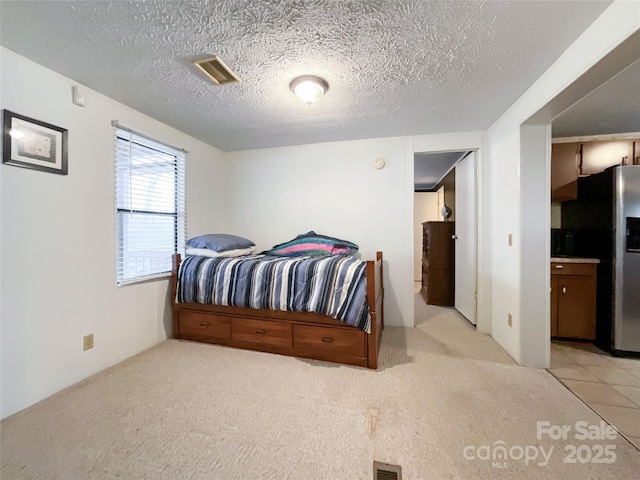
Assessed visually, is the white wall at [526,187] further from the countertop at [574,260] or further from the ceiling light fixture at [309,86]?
the ceiling light fixture at [309,86]

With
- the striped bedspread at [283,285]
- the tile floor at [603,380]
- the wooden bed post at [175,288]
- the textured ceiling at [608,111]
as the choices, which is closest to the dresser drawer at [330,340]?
the striped bedspread at [283,285]

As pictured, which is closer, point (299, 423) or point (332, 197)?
point (299, 423)

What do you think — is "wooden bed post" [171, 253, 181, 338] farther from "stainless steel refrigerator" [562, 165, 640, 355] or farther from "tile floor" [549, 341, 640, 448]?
"stainless steel refrigerator" [562, 165, 640, 355]

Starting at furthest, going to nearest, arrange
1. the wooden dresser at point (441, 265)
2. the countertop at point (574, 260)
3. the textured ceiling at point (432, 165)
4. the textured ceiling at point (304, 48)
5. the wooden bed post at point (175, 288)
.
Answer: the wooden dresser at point (441, 265)
the textured ceiling at point (432, 165)
the wooden bed post at point (175, 288)
the countertop at point (574, 260)
the textured ceiling at point (304, 48)

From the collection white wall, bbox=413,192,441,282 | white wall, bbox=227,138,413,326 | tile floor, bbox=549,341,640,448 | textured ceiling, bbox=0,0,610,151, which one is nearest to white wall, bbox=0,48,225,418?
textured ceiling, bbox=0,0,610,151

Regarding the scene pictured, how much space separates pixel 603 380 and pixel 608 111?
89.7 inches

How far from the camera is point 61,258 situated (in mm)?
1725

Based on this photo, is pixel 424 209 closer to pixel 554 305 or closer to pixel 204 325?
pixel 554 305

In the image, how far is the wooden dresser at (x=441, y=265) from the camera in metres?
3.85

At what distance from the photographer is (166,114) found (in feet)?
7.66

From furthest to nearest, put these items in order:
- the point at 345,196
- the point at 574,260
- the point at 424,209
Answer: the point at 424,209 < the point at 345,196 < the point at 574,260

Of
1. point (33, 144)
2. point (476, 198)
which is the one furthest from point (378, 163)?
point (33, 144)

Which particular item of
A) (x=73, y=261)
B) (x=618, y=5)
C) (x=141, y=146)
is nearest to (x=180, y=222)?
(x=141, y=146)

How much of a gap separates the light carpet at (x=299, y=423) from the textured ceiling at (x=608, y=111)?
7.33 ft
